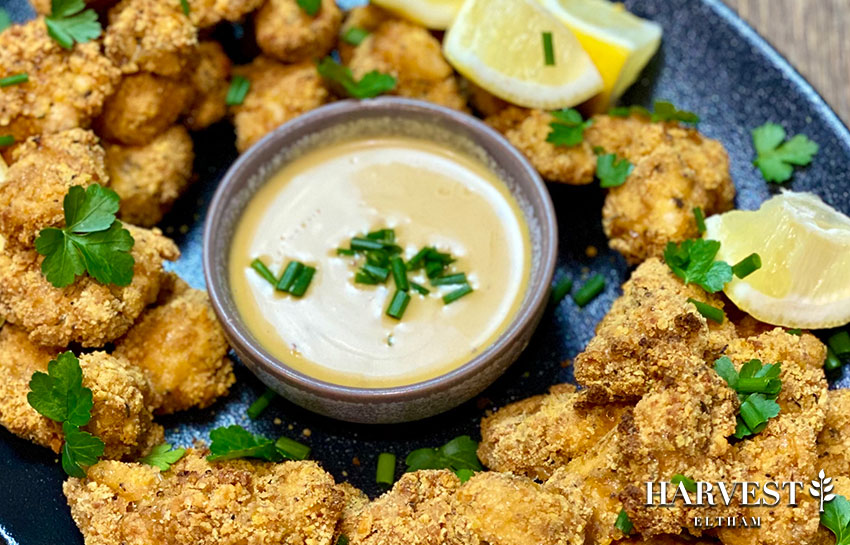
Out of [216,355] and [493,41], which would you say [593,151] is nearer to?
[493,41]

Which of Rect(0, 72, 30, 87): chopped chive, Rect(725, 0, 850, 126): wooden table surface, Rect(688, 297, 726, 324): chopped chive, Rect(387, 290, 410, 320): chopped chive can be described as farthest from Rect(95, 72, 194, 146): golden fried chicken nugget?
Rect(725, 0, 850, 126): wooden table surface

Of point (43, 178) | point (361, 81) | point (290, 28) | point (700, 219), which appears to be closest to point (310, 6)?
point (290, 28)

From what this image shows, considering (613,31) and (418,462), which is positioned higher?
(613,31)

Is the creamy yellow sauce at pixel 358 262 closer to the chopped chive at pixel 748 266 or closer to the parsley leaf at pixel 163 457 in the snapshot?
the parsley leaf at pixel 163 457

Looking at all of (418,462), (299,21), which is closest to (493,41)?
(299,21)

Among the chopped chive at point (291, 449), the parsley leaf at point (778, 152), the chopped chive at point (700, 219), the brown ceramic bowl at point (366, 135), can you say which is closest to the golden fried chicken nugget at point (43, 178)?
the brown ceramic bowl at point (366, 135)

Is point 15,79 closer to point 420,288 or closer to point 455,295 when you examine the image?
point 420,288

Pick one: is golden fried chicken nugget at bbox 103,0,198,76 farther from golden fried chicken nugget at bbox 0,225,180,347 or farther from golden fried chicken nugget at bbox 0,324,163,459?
golden fried chicken nugget at bbox 0,324,163,459
